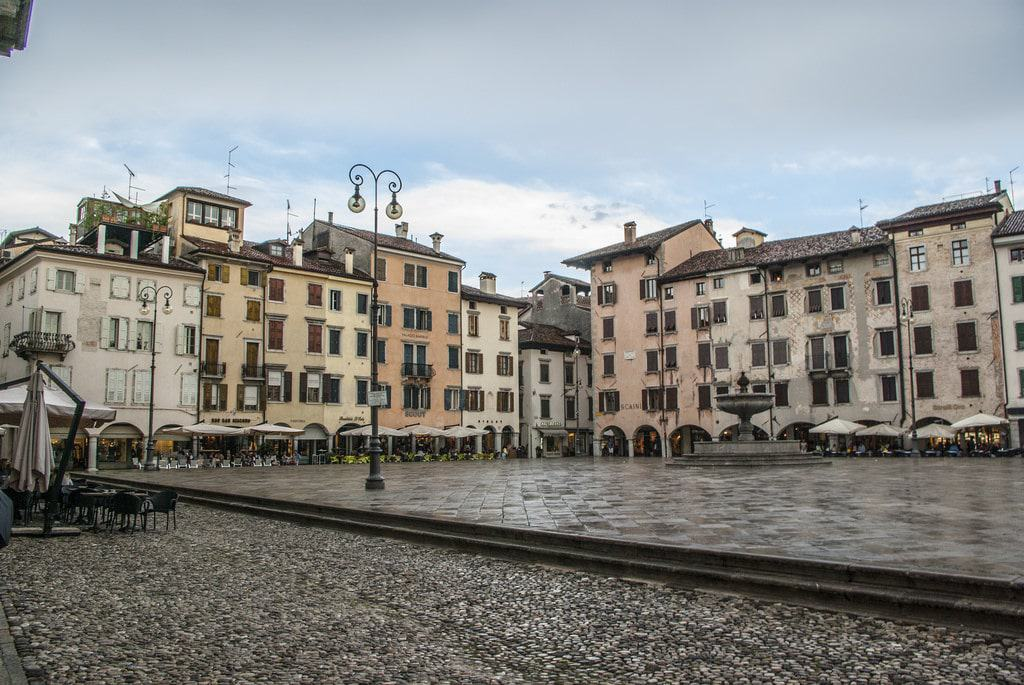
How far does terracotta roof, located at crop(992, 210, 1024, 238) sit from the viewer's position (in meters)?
39.9

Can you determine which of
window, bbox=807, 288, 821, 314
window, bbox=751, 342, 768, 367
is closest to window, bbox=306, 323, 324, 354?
window, bbox=751, 342, 768, 367

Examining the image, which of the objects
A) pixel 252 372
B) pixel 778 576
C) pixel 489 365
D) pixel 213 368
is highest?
pixel 489 365

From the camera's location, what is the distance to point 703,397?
2028 inches

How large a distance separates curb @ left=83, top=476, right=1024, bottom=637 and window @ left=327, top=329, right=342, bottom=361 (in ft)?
128

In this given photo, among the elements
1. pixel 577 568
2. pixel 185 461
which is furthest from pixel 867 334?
pixel 577 568

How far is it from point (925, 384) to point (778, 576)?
39.6 meters

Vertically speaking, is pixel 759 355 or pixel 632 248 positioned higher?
pixel 632 248

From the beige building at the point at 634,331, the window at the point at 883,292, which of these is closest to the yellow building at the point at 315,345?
the beige building at the point at 634,331

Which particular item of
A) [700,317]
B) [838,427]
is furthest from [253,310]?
[838,427]

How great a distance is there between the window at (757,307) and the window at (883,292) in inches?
259

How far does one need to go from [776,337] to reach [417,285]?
75.9 ft

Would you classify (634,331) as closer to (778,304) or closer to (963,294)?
(778,304)

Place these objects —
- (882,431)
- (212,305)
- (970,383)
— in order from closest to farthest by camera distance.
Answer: (970,383), (882,431), (212,305)

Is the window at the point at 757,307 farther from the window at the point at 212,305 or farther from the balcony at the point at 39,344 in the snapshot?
the balcony at the point at 39,344
